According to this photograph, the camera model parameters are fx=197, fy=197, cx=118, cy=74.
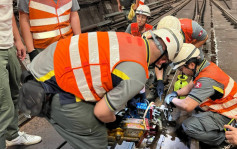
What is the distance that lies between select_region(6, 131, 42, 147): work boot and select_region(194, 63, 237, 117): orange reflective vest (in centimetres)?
216

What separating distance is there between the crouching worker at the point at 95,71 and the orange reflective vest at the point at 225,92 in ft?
A: 3.13

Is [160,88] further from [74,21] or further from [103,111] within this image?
[103,111]

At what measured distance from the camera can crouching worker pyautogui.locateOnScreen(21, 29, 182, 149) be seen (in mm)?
1395

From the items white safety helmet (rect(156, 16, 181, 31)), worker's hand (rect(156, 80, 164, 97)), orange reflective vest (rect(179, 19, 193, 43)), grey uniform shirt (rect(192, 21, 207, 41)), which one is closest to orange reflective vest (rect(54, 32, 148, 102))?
worker's hand (rect(156, 80, 164, 97))

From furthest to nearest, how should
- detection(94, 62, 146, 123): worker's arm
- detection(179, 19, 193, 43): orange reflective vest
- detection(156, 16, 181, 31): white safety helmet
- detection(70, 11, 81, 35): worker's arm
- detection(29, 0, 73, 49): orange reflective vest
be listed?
detection(179, 19, 193, 43): orange reflective vest < detection(156, 16, 181, 31): white safety helmet < detection(70, 11, 81, 35): worker's arm < detection(29, 0, 73, 49): orange reflective vest < detection(94, 62, 146, 123): worker's arm

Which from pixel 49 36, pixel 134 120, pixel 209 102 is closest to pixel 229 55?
pixel 209 102

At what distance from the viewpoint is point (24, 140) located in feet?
8.01

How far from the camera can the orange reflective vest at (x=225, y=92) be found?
232cm

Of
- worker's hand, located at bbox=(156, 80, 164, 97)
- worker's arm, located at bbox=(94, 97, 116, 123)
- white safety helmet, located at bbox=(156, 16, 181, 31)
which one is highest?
white safety helmet, located at bbox=(156, 16, 181, 31)

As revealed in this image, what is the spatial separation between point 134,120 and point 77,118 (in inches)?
30.3

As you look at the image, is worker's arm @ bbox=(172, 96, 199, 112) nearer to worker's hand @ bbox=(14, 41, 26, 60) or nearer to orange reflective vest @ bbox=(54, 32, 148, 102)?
orange reflective vest @ bbox=(54, 32, 148, 102)

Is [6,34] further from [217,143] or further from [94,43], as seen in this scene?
[217,143]

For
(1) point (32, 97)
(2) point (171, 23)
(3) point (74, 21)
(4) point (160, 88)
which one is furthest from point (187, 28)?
(1) point (32, 97)

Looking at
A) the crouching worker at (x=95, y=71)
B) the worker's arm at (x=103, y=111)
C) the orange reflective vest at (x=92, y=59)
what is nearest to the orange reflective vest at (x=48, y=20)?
the crouching worker at (x=95, y=71)
